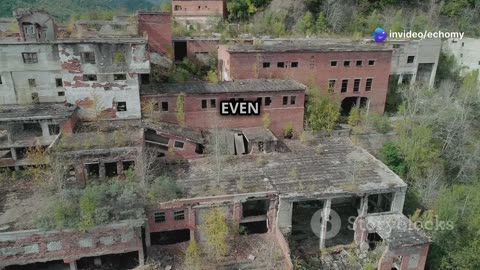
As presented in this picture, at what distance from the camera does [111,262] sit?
72.1 feet

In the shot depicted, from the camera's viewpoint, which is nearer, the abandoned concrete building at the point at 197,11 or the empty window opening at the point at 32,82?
the empty window opening at the point at 32,82

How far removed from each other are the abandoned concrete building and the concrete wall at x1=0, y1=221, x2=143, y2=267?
34895 millimetres

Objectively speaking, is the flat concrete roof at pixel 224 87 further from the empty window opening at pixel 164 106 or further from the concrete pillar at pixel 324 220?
the concrete pillar at pixel 324 220

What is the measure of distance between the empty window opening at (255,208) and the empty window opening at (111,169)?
8.77 m

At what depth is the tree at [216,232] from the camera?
21.4 metres

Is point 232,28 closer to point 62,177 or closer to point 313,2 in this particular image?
point 313,2

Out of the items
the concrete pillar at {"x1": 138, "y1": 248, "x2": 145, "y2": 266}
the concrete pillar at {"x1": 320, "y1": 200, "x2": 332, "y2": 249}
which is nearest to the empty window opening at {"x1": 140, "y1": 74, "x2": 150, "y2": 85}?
the concrete pillar at {"x1": 138, "y1": 248, "x2": 145, "y2": 266}

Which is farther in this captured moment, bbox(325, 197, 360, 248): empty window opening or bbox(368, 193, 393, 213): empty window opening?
bbox(368, 193, 393, 213): empty window opening

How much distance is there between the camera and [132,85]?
27.1m

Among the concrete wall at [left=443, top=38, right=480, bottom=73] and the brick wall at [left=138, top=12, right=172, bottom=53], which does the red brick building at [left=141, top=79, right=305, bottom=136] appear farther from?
the concrete wall at [left=443, top=38, right=480, bottom=73]

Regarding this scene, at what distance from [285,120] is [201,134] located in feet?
23.5

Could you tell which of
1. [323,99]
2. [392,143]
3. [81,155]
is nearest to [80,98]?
[81,155]

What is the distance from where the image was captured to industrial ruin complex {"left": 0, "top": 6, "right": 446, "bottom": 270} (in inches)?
827

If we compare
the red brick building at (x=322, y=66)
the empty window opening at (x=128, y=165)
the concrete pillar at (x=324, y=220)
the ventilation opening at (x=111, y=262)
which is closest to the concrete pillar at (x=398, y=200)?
the concrete pillar at (x=324, y=220)
